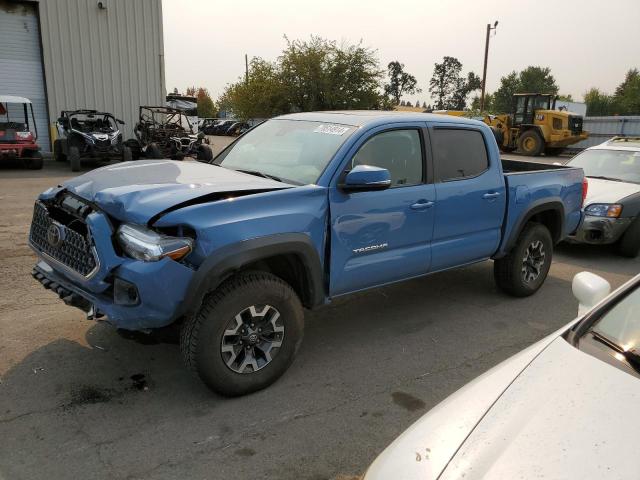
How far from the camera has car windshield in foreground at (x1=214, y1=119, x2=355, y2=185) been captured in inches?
146

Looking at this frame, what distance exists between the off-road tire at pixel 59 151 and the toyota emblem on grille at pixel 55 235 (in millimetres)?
14308

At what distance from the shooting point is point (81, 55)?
713 inches

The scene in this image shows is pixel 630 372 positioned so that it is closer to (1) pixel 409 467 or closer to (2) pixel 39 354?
(1) pixel 409 467

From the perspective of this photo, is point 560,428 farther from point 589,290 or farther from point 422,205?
point 422,205

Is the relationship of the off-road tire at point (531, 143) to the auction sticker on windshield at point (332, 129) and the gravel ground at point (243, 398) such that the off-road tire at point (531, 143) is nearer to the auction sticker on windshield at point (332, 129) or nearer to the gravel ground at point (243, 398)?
the gravel ground at point (243, 398)

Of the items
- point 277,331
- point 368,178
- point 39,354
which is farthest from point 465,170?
point 39,354

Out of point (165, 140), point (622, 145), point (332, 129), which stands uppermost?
point (332, 129)

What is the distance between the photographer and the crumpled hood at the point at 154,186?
2961 mm

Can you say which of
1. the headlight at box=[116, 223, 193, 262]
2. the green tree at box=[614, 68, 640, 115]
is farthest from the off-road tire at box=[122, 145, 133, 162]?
the green tree at box=[614, 68, 640, 115]

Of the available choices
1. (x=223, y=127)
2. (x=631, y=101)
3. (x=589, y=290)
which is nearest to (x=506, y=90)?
(x=631, y=101)

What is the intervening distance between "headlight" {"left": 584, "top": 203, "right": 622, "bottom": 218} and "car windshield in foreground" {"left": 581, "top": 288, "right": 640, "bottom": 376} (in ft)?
17.1

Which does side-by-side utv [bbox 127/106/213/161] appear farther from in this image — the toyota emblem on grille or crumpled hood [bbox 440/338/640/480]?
crumpled hood [bbox 440/338/640/480]

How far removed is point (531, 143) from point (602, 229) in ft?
60.2

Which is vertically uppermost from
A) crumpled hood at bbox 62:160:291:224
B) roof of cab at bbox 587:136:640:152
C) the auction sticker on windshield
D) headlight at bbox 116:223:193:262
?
the auction sticker on windshield
